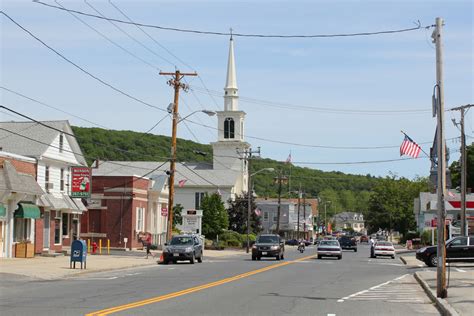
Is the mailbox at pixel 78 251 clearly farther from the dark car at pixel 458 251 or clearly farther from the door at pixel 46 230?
the dark car at pixel 458 251

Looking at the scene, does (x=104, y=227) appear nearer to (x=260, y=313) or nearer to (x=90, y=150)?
(x=90, y=150)

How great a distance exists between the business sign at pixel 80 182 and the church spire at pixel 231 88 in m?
A: 56.4

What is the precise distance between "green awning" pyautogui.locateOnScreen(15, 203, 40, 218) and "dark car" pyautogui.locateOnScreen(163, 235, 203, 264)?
759cm

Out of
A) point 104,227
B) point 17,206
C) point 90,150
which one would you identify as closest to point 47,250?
point 17,206

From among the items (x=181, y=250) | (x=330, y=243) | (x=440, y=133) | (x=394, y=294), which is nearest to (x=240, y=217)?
(x=330, y=243)

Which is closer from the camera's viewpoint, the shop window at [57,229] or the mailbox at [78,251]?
the mailbox at [78,251]

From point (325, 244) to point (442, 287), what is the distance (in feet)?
111

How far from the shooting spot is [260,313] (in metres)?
17.0

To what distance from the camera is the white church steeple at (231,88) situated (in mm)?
103312

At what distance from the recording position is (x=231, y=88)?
107000mm

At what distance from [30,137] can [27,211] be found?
288 inches

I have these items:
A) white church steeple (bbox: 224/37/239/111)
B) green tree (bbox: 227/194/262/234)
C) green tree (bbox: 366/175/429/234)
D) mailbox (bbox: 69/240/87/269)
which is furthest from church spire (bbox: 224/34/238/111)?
mailbox (bbox: 69/240/87/269)

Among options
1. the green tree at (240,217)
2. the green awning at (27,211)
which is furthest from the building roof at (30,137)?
the green tree at (240,217)

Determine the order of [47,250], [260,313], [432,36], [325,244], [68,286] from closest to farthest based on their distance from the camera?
1. [260,313]
2. [432,36]
3. [68,286]
4. [47,250]
5. [325,244]
